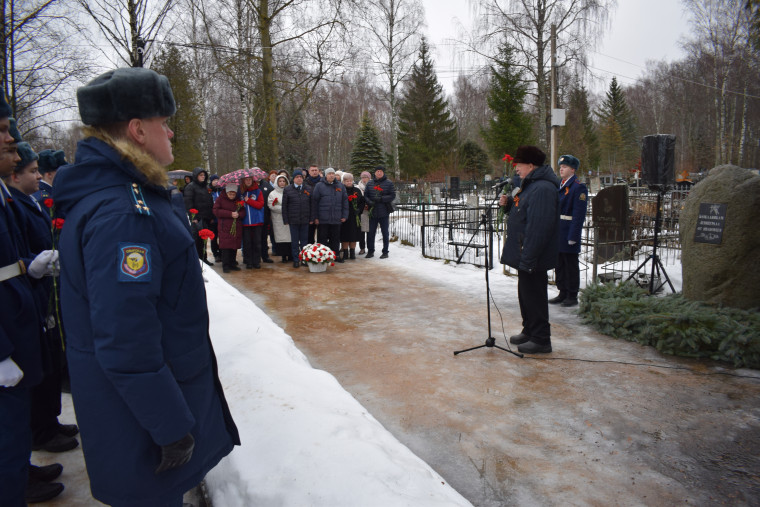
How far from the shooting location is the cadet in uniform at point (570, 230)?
6496mm

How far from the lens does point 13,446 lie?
6.33ft

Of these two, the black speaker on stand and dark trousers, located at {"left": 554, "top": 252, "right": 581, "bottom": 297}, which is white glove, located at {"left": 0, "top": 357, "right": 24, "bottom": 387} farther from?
the black speaker on stand

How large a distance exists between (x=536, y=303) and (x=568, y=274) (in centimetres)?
213

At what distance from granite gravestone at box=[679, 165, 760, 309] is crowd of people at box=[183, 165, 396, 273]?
6251mm

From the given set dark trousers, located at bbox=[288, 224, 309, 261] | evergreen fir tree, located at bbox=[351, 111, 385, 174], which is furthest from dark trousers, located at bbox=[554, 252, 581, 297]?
evergreen fir tree, located at bbox=[351, 111, 385, 174]

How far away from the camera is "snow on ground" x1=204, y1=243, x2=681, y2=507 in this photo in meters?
2.29

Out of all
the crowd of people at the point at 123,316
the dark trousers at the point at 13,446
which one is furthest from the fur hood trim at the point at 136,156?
the dark trousers at the point at 13,446

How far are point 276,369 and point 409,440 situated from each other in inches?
45.3

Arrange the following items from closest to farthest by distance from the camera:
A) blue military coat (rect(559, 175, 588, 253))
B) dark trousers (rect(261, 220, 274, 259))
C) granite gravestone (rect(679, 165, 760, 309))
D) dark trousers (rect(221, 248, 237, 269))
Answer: granite gravestone (rect(679, 165, 760, 309))
blue military coat (rect(559, 175, 588, 253))
dark trousers (rect(221, 248, 237, 269))
dark trousers (rect(261, 220, 274, 259))

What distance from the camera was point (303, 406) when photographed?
10.1 feet

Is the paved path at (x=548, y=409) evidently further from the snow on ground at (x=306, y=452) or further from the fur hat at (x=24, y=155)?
the fur hat at (x=24, y=155)

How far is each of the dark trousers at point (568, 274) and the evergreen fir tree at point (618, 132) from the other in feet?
157

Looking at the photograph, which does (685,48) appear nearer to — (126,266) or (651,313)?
(651,313)

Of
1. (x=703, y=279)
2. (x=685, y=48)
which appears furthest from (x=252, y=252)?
(x=685, y=48)
